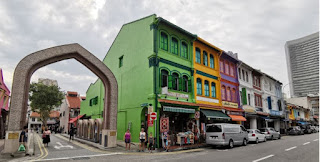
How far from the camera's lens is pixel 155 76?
16875mm

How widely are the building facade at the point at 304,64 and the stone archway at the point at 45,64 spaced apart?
420 ft

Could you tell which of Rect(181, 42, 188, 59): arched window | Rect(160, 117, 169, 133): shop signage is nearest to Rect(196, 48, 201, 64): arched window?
Rect(181, 42, 188, 59): arched window

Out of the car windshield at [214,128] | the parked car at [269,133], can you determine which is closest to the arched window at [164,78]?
the car windshield at [214,128]

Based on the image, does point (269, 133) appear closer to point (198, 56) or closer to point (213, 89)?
point (213, 89)

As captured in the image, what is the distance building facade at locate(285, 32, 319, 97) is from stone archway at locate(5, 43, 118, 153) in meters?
128

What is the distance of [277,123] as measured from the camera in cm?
3625

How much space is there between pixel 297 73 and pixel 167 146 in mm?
150431

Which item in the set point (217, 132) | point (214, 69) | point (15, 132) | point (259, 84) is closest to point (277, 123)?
point (259, 84)

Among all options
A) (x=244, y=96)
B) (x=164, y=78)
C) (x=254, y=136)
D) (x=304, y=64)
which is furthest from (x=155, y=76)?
(x=304, y=64)

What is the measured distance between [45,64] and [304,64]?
151707 millimetres

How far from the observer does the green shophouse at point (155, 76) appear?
671 inches

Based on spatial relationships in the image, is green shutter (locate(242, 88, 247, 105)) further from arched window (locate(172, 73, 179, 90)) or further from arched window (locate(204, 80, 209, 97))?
arched window (locate(172, 73, 179, 90))

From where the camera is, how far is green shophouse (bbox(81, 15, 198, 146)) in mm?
17047

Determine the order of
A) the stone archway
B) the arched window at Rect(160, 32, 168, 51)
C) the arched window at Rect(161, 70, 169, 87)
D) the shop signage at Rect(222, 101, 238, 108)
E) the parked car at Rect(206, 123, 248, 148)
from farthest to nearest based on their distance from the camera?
the shop signage at Rect(222, 101, 238, 108), the arched window at Rect(160, 32, 168, 51), the arched window at Rect(161, 70, 169, 87), the parked car at Rect(206, 123, 248, 148), the stone archway
